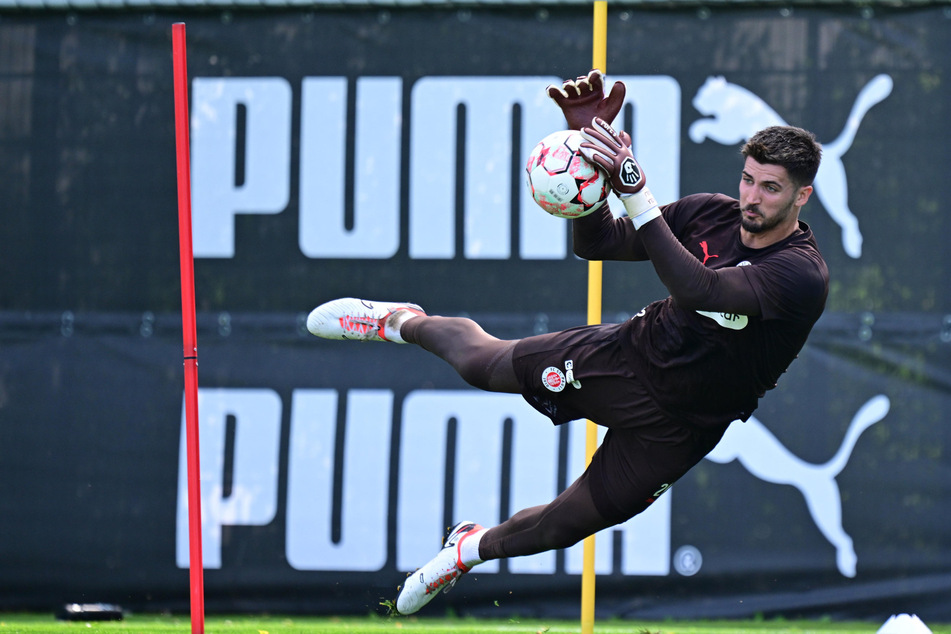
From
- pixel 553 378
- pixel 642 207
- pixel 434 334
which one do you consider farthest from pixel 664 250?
pixel 434 334

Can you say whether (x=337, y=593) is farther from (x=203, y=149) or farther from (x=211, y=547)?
(x=203, y=149)

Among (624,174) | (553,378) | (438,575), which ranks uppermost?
(624,174)

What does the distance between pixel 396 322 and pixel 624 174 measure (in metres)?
1.23

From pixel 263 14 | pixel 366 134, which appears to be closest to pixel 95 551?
pixel 366 134

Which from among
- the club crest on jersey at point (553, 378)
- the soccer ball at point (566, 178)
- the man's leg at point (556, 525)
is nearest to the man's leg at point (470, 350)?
the club crest on jersey at point (553, 378)

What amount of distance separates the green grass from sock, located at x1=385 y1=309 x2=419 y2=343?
63.7 inches

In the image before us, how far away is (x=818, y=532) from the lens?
215 inches

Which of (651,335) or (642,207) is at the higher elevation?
(642,207)

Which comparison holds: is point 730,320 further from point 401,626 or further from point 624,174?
point 401,626

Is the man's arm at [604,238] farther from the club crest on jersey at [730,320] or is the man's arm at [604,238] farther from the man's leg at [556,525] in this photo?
the man's leg at [556,525]

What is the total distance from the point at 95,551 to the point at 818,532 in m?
3.66

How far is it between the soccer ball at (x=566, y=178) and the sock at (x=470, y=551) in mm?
1350

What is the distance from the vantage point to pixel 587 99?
373 cm

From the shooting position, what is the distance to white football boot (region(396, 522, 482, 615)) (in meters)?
4.28
